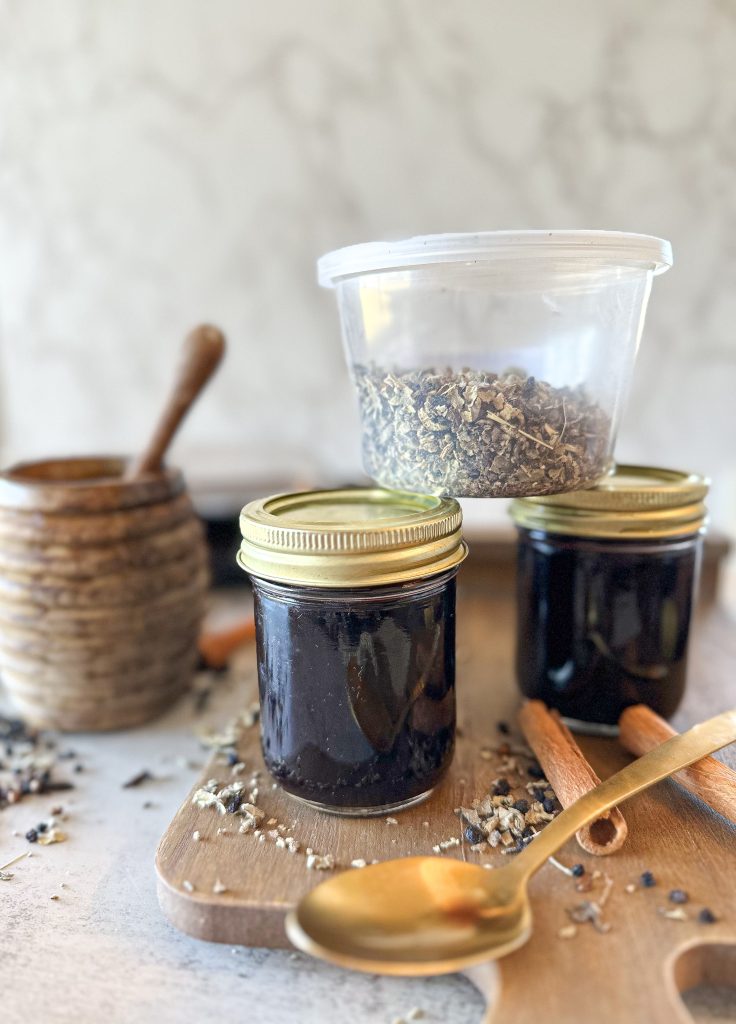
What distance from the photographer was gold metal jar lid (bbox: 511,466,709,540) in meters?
0.73

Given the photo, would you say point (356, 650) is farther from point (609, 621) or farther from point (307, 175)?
point (307, 175)

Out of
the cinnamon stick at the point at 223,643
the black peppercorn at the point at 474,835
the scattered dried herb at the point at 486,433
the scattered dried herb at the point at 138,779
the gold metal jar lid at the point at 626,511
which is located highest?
the scattered dried herb at the point at 486,433

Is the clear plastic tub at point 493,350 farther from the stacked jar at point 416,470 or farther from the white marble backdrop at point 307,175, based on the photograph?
the white marble backdrop at point 307,175

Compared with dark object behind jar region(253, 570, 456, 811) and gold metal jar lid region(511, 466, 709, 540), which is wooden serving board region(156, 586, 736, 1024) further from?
gold metal jar lid region(511, 466, 709, 540)

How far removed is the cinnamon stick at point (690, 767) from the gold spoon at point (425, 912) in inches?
3.8

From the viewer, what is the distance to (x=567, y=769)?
0.67m

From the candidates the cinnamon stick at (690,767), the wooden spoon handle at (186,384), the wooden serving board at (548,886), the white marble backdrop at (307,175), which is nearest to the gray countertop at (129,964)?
the wooden serving board at (548,886)

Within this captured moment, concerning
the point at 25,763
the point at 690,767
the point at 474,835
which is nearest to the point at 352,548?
the point at 474,835

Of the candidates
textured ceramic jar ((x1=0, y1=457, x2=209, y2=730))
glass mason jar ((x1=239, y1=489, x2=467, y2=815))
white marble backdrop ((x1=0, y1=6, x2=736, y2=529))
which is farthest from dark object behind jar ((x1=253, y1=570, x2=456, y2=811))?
white marble backdrop ((x1=0, y1=6, x2=736, y2=529))

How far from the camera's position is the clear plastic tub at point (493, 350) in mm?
659

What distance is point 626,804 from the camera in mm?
672

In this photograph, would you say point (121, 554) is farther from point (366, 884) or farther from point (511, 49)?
point (511, 49)

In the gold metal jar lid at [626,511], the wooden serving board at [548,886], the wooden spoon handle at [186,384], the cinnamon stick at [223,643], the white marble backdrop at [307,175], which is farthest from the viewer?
the white marble backdrop at [307,175]

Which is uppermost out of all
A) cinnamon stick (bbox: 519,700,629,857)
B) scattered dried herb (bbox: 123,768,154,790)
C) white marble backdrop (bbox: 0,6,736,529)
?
white marble backdrop (bbox: 0,6,736,529)
